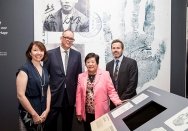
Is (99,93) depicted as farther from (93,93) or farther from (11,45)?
(11,45)

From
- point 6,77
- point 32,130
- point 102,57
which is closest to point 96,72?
point 102,57

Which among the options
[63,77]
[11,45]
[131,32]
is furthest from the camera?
[131,32]

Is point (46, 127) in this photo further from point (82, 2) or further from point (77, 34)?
point (82, 2)

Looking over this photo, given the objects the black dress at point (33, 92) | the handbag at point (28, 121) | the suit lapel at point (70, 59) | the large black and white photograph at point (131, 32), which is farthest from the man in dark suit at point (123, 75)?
the handbag at point (28, 121)

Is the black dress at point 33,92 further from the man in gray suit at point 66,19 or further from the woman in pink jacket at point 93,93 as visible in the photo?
the man in gray suit at point 66,19

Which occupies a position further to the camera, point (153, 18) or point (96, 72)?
point (153, 18)

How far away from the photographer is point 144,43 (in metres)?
4.11

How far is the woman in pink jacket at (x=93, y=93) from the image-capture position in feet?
10.2

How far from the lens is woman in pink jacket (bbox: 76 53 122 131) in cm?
310

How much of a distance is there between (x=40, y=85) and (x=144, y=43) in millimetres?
1961

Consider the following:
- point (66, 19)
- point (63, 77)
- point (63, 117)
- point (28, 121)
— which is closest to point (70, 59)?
point (63, 77)

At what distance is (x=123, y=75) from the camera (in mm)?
3443

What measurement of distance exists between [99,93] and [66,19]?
4.21 ft

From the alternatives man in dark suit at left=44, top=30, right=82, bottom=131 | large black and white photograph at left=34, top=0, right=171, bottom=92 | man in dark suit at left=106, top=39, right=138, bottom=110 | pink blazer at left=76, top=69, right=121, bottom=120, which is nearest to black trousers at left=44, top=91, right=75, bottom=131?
man in dark suit at left=44, top=30, right=82, bottom=131
